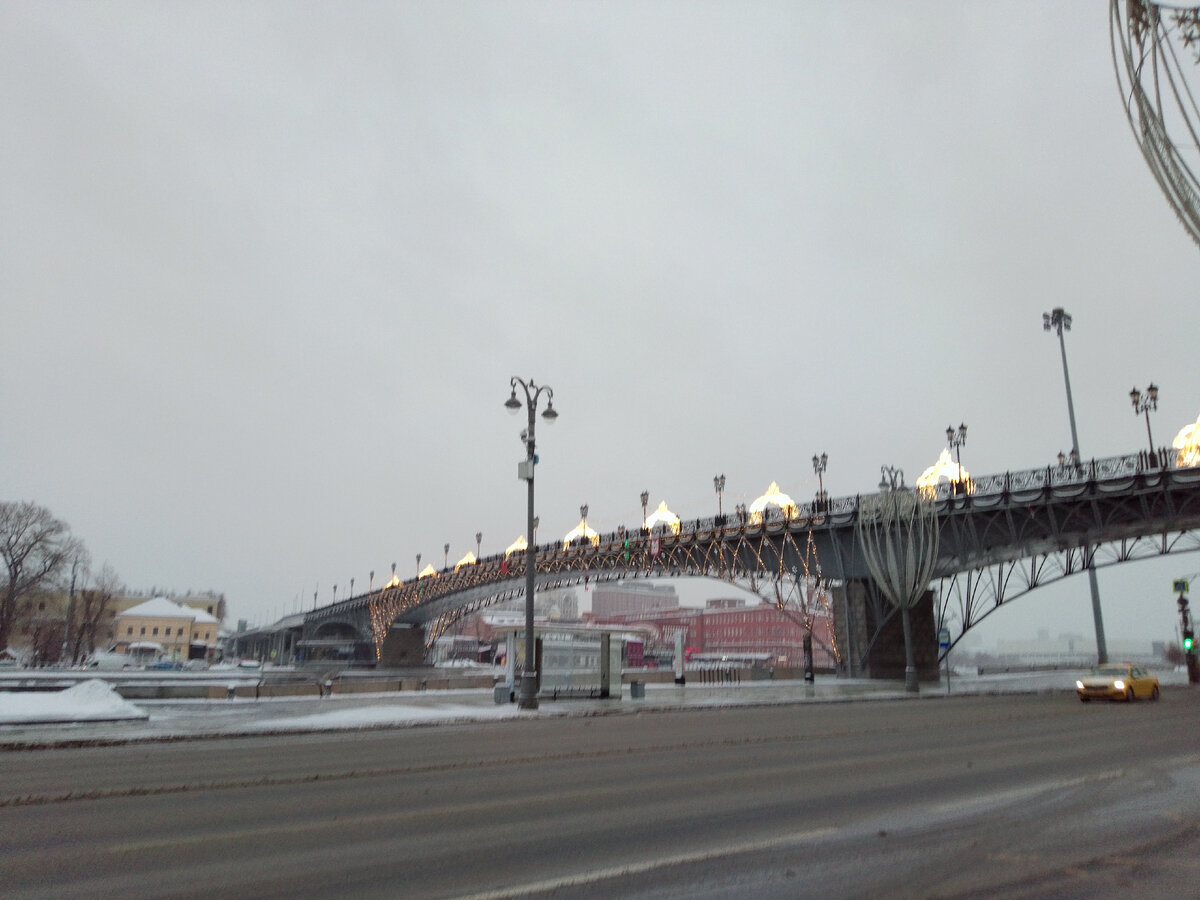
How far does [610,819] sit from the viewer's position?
8.08 m

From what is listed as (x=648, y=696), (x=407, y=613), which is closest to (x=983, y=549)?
(x=648, y=696)

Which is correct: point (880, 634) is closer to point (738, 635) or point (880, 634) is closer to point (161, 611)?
point (738, 635)

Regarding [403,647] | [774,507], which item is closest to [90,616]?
[403,647]

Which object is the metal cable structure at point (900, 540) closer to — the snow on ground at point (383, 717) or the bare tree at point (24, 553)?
the snow on ground at point (383, 717)

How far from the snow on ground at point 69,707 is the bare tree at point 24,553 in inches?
2053

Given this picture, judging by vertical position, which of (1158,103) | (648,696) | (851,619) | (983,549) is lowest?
(648,696)

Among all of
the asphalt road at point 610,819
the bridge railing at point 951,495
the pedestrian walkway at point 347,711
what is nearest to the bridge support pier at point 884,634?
the bridge railing at point 951,495

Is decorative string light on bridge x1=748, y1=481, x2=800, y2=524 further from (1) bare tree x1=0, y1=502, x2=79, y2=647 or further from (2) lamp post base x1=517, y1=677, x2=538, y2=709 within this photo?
(1) bare tree x1=0, y1=502, x2=79, y2=647

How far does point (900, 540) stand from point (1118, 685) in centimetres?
1465

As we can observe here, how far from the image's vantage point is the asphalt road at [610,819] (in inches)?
234

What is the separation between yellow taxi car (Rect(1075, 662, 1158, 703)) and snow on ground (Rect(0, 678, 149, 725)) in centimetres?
3065

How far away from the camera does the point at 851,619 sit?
48469 mm

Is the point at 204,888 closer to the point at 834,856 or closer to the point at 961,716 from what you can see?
the point at 834,856

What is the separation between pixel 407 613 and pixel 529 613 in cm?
9630
